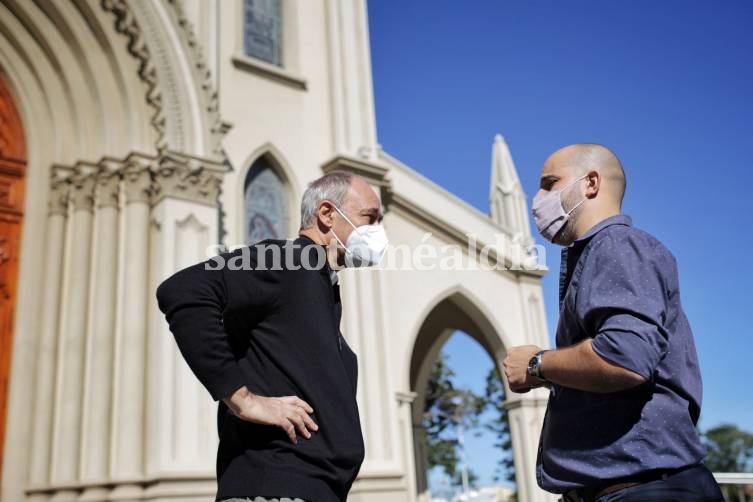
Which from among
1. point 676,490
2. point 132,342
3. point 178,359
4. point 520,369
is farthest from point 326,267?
point 132,342

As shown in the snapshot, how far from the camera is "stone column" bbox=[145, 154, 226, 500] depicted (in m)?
7.10

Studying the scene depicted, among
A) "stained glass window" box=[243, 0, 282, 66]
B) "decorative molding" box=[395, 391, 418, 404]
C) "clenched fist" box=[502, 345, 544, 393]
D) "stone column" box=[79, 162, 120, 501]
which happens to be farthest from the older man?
"decorative molding" box=[395, 391, 418, 404]

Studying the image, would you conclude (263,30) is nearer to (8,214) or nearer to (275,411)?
(8,214)

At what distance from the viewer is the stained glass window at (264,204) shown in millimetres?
9750

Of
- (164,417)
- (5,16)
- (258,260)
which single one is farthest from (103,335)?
(258,260)

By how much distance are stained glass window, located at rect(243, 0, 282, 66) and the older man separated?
8.62 meters

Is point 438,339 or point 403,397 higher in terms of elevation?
point 438,339

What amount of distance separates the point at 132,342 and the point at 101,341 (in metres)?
0.37

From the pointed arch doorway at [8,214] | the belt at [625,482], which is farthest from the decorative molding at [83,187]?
the belt at [625,482]

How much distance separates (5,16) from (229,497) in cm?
782

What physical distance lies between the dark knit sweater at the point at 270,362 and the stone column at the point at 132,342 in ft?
16.8

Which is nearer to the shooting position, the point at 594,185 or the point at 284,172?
the point at 594,185

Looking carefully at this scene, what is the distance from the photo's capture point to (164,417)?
23.7ft

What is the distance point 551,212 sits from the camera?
8.32 feet
